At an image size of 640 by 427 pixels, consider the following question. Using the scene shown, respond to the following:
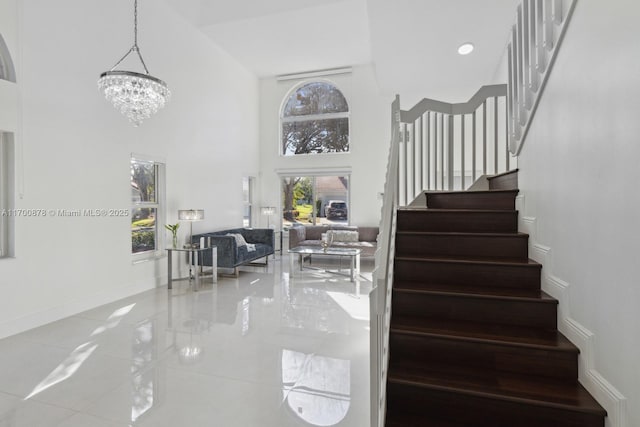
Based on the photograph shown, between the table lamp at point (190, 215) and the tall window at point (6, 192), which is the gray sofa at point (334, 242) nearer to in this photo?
the table lamp at point (190, 215)

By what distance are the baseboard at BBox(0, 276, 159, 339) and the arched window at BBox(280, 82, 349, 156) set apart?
532cm

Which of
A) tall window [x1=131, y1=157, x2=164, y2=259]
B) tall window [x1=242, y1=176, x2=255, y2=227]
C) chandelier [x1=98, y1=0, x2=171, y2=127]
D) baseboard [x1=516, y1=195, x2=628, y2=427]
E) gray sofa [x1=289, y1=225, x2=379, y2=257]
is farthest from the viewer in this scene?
tall window [x1=242, y1=176, x2=255, y2=227]

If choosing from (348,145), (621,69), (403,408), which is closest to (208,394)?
(403,408)

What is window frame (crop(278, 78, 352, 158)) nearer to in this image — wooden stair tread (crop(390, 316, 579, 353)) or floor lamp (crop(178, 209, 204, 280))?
floor lamp (crop(178, 209, 204, 280))

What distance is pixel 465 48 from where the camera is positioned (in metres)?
5.84

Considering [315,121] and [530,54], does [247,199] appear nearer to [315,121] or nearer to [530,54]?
[315,121]

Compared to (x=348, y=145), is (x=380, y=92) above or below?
above

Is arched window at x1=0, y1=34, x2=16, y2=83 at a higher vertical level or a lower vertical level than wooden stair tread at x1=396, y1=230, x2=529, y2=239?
higher

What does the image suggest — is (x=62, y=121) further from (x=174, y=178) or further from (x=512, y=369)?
(x=512, y=369)

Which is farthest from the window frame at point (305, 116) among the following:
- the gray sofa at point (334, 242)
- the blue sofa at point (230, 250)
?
the blue sofa at point (230, 250)

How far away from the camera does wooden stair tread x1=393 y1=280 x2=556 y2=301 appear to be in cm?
223

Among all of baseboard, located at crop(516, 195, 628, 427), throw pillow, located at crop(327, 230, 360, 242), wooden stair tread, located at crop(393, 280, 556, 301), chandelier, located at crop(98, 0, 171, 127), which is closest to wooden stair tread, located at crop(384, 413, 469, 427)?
baseboard, located at crop(516, 195, 628, 427)

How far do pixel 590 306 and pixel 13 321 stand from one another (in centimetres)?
505

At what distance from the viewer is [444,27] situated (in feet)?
17.3
